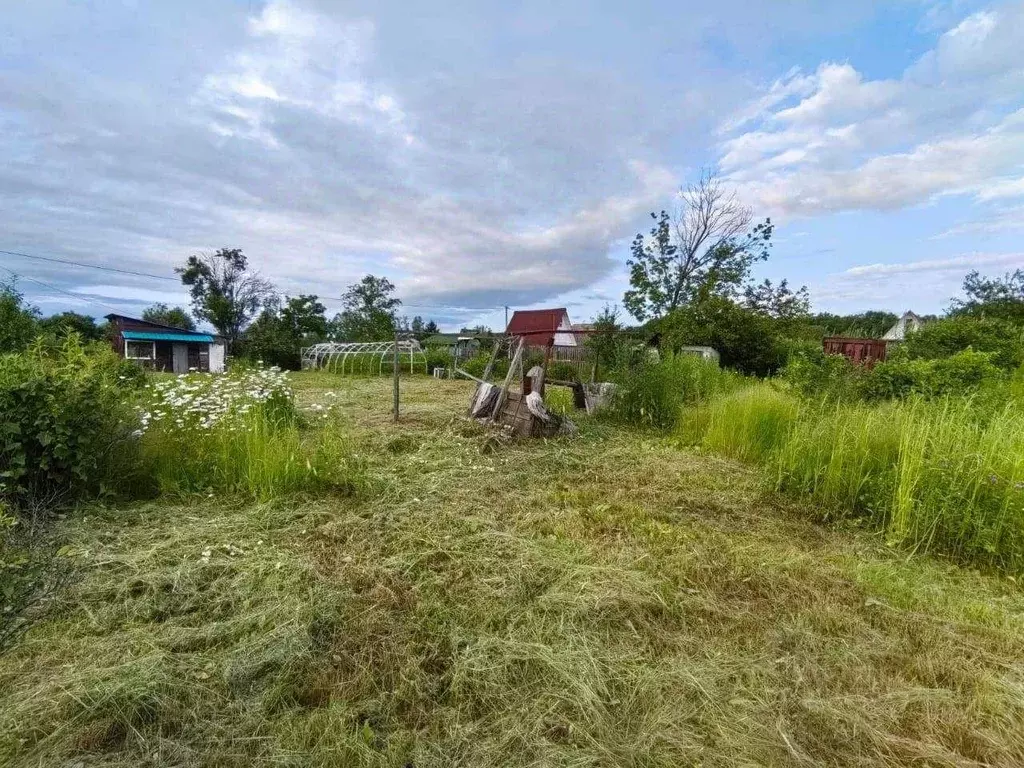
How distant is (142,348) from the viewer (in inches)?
930

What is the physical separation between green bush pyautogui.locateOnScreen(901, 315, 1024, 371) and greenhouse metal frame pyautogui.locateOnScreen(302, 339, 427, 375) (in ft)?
43.4

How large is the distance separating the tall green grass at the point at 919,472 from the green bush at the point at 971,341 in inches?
197

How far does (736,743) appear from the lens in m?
1.53

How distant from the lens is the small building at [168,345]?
22.8 metres

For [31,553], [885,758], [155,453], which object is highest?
[155,453]

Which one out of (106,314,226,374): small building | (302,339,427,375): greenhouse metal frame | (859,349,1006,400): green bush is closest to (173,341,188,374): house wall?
(106,314,226,374): small building

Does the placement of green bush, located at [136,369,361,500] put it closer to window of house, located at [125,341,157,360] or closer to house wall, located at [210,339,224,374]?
house wall, located at [210,339,224,374]

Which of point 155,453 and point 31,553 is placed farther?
point 155,453

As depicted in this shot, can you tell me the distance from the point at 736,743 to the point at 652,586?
0.95 meters

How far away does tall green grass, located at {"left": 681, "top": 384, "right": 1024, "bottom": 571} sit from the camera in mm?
2895

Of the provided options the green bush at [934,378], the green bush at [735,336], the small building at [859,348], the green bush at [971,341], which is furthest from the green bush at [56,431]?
the small building at [859,348]

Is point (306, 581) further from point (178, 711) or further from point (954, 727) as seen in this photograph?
point (954, 727)

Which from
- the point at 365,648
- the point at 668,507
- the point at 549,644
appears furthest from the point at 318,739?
the point at 668,507

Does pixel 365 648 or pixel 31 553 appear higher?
pixel 31 553
